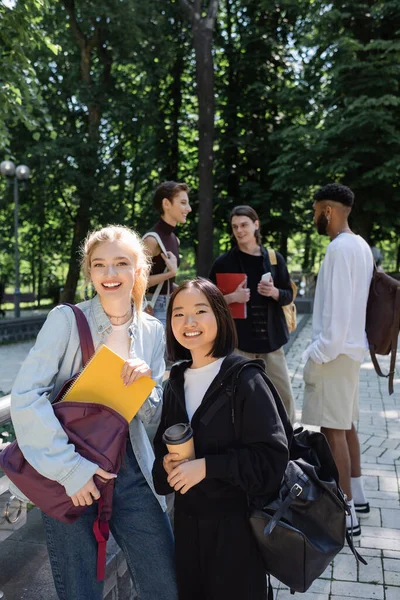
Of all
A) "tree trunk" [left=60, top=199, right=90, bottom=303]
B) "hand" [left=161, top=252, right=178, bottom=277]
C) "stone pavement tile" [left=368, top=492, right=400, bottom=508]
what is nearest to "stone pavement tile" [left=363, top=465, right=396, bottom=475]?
"stone pavement tile" [left=368, top=492, right=400, bottom=508]

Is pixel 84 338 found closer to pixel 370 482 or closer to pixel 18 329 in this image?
pixel 370 482

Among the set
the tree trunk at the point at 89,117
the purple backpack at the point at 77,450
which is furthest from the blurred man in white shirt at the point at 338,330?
the tree trunk at the point at 89,117

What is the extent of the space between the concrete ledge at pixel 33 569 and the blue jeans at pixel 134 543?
0.34 m

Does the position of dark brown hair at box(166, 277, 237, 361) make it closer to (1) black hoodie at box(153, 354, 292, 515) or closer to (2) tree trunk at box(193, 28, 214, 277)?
(1) black hoodie at box(153, 354, 292, 515)

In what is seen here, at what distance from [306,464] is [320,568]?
0.35 meters

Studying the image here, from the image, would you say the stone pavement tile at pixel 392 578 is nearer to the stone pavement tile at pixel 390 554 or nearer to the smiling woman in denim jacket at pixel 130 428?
the stone pavement tile at pixel 390 554

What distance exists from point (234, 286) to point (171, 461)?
8.24 feet

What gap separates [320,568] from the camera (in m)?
2.18

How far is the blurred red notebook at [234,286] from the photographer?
4.49 metres

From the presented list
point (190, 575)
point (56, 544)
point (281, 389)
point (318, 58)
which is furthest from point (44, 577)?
point (318, 58)

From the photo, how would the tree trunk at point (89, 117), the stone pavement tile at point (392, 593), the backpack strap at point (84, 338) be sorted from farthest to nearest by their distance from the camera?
the tree trunk at point (89, 117) < the stone pavement tile at point (392, 593) < the backpack strap at point (84, 338)

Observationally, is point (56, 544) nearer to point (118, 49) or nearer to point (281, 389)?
point (281, 389)

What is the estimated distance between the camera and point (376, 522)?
4238mm

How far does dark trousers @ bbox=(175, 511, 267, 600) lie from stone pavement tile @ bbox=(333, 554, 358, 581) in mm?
1573
